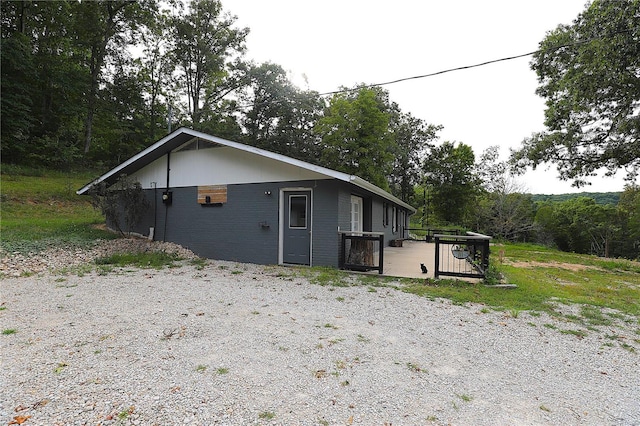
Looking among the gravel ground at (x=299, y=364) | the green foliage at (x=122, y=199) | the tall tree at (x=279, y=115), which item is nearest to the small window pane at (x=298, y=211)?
the gravel ground at (x=299, y=364)

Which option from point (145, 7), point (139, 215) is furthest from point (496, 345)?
point (145, 7)

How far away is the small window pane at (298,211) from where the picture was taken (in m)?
8.01

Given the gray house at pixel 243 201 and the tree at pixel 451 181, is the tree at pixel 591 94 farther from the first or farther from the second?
the tree at pixel 451 181

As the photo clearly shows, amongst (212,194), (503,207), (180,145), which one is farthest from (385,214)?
(503,207)

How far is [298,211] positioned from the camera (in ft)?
26.6

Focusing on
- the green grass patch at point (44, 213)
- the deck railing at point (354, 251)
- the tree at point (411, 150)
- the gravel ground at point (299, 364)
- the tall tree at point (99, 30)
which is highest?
the tall tree at point (99, 30)

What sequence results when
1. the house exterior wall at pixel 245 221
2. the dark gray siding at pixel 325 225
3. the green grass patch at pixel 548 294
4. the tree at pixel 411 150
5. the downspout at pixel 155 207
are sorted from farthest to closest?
the tree at pixel 411 150 → the downspout at pixel 155 207 → the house exterior wall at pixel 245 221 → the dark gray siding at pixel 325 225 → the green grass patch at pixel 548 294

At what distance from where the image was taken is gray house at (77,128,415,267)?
7.70 metres

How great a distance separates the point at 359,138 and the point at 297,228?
Answer: 40.7 ft

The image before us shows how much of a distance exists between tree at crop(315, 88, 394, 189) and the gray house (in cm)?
886

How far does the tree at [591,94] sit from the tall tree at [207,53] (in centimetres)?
1925

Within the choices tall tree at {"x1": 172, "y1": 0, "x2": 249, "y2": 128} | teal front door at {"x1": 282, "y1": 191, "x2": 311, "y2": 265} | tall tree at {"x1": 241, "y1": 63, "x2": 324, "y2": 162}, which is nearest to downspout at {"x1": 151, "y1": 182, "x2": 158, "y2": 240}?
teal front door at {"x1": 282, "y1": 191, "x2": 311, "y2": 265}

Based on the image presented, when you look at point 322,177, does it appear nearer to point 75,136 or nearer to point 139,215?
point 139,215

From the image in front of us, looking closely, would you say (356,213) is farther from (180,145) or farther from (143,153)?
(143,153)
